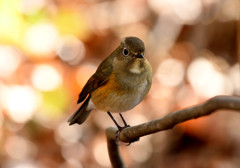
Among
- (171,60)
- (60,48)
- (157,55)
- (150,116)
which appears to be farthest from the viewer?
(60,48)

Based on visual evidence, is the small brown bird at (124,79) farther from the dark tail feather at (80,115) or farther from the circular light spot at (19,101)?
the circular light spot at (19,101)

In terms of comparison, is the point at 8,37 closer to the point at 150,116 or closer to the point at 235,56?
the point at 150,116

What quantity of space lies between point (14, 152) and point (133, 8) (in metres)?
2.80

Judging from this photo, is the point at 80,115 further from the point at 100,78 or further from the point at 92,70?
the point at 92,70

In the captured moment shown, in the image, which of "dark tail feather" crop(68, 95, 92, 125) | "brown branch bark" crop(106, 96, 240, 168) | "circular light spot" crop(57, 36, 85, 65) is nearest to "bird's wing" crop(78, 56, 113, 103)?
"dark tail feather" crop(68, 95, 92, 125)

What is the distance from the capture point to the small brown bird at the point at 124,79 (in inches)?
102

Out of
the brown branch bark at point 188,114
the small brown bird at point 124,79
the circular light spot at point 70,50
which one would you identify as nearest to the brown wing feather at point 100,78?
the small brown bird at point 124,79

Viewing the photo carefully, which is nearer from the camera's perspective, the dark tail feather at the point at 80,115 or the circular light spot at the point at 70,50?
the dark tail feather at the point at 80,115

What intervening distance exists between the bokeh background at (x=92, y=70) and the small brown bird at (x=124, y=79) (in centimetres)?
161

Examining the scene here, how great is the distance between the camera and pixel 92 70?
5.98 m

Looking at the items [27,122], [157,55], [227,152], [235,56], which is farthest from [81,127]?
[235,56]

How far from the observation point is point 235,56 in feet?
19.6

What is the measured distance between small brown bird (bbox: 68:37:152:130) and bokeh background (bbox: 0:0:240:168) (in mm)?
1609

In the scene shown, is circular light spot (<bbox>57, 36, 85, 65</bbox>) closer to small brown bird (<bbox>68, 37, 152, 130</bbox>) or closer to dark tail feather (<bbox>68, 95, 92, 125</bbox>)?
dark tail feather (<bbox>68, 95, 92, 125</bbox>)
